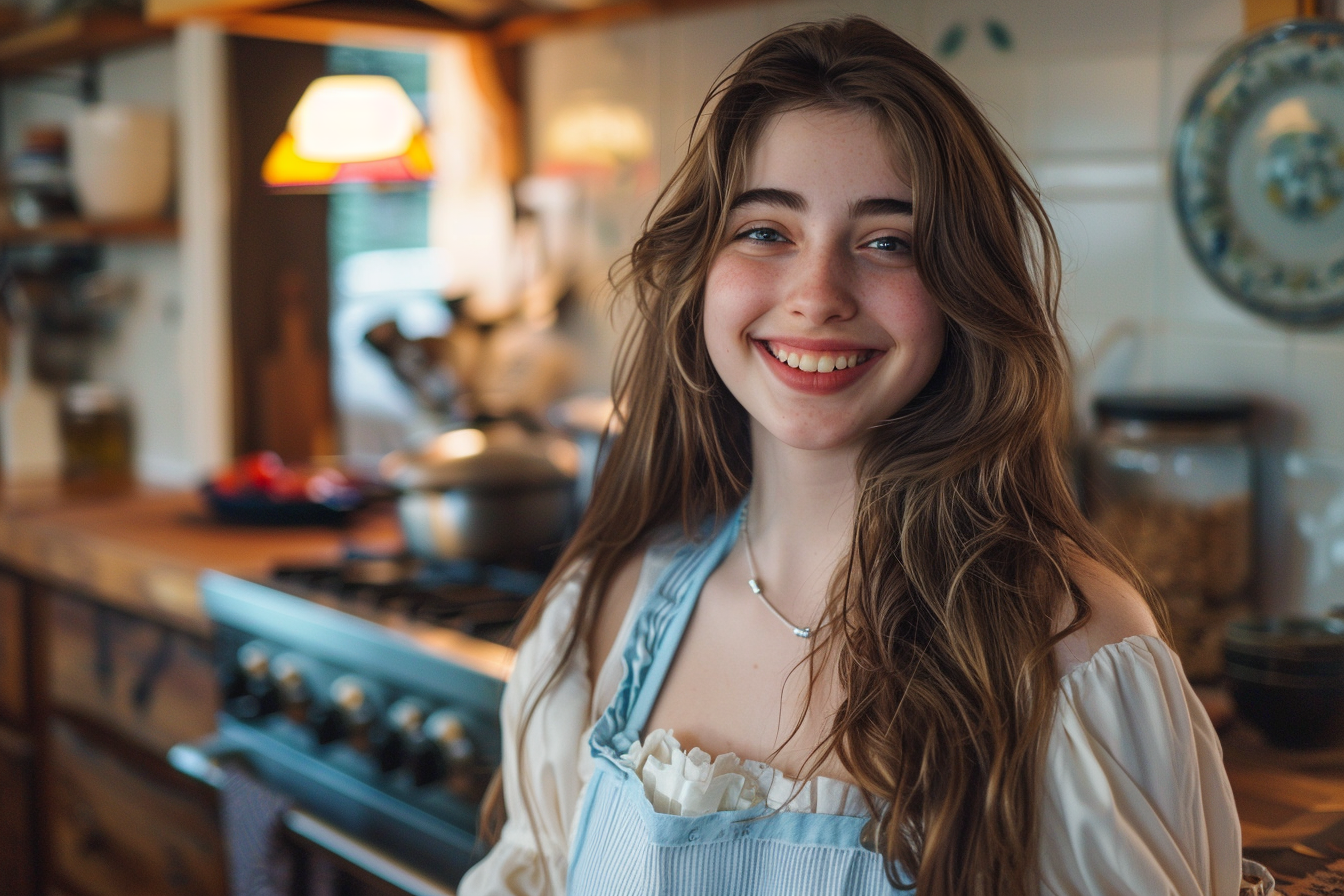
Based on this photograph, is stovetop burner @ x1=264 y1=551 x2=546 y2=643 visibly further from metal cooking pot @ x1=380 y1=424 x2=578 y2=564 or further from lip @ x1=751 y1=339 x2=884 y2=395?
lip @ x1=751 y1=339 x2=884 y2=395

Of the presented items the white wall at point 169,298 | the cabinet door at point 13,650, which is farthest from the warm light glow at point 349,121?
the cabinet door at point 13,650

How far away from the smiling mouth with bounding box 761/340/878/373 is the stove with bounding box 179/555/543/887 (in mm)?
549

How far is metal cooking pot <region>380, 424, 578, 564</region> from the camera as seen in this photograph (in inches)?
68.7

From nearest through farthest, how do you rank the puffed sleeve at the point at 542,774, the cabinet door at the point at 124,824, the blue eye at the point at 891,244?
1. the blue eye at the point at 891,244
2. the puffed sleeve at the point at 542,774
3. the cabinet door at the point at 124,824

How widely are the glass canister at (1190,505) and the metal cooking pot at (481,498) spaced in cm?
75

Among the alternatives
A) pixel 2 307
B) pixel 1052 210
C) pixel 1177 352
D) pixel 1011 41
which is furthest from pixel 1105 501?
pixel 2 307

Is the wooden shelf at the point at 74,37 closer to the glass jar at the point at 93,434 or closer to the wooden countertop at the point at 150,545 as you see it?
the glass jar at the point at 93,434

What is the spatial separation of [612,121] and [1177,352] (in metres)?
1.08

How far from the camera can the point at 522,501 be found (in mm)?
1771

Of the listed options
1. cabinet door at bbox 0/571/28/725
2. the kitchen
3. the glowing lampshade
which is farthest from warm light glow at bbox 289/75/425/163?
cabinet door at bbox 0/571/28/725

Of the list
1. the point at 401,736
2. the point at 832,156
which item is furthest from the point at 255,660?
the point at 832,156

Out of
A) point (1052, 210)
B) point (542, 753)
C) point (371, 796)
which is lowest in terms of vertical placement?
point (371, 796)

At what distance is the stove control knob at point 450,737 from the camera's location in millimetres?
1398

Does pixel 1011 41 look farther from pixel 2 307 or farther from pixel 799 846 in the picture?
pixel 2 307
